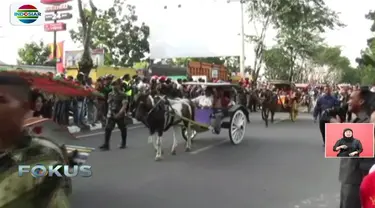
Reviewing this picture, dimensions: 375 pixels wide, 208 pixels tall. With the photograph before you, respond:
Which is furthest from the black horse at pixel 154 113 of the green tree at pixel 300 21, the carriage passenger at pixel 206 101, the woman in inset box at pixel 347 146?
the green tree at pixel 300 21

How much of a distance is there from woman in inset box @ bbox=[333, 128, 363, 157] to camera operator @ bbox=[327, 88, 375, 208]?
2.36 ft

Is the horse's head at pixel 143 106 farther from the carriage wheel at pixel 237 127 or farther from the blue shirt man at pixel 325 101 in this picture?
the blue shirt man at pixel 325 101

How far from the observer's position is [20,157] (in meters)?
1.84

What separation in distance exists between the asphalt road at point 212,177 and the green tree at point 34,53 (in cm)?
3383

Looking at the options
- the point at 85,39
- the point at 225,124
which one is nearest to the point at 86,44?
the point at 85,39

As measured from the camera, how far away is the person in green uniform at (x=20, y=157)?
1.78 metres

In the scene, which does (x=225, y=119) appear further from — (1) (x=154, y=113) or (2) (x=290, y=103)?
(2) (x=290, y=103)

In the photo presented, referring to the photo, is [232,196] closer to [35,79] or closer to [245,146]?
[35,79]

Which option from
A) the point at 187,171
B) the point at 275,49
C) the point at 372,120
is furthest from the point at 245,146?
the point at 275,49

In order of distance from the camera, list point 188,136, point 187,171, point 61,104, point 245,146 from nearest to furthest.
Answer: point 187,171, point 188,136, point 245,146, point 61,104

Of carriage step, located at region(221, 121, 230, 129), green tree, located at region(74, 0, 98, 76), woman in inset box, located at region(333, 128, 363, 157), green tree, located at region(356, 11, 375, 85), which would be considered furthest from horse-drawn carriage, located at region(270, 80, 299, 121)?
green tree, located at region(356, 11, 375, 85)

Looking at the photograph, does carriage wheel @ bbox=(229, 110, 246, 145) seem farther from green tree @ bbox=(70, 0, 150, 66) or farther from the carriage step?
green tree @ bbox=(70, 0, 150, 66)

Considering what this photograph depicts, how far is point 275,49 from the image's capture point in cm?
4575

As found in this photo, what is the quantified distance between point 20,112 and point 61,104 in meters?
13.4
